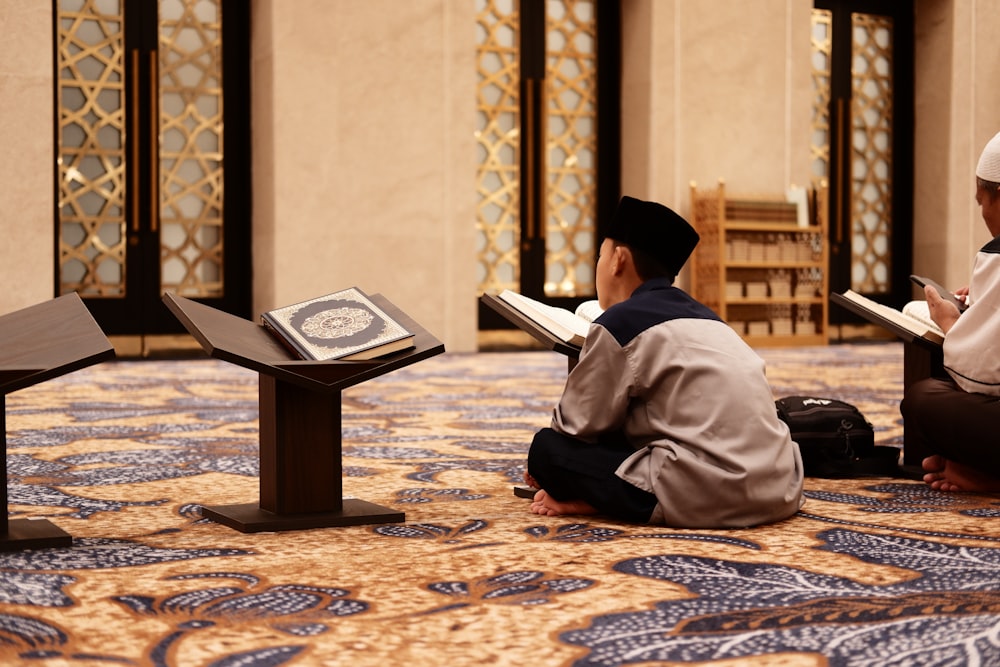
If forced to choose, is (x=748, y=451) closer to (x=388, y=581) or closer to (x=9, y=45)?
(x=388, y=581)

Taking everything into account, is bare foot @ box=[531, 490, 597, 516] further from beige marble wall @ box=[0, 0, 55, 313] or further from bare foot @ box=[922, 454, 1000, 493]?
beige marble wall @ box=[0, 0, 55, 313]

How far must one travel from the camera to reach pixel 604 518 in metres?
3.08

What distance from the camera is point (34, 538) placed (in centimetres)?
267

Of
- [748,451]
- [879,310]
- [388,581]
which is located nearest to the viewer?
[388,581]

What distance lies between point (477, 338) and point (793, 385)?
404 centimetres

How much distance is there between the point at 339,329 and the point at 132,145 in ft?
22.2

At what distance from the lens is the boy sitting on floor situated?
2.88 metres

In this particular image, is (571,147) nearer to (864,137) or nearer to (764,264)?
(764,264)

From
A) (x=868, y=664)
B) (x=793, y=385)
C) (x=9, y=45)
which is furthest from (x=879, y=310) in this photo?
(x=9, y=45)

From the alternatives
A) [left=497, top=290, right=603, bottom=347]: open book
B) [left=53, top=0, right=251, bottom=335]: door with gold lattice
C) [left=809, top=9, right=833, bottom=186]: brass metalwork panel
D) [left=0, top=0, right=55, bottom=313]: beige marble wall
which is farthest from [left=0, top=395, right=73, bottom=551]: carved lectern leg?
[left=809, top=9, right=833, bottom=186]: brass metalwork panel

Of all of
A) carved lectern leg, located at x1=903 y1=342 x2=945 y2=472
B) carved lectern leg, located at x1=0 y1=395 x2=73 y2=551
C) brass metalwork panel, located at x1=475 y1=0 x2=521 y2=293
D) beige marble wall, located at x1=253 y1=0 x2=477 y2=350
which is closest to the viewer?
carved lectern leg, located at x1=0 y1=395 x2=73 y2=551

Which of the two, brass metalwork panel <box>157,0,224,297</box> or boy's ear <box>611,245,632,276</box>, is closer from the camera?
boy's ear <box>611,245,632,276</box>

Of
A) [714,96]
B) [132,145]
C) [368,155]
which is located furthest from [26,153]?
[714,96]

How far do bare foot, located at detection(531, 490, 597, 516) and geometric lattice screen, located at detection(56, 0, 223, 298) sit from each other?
22.6ft
